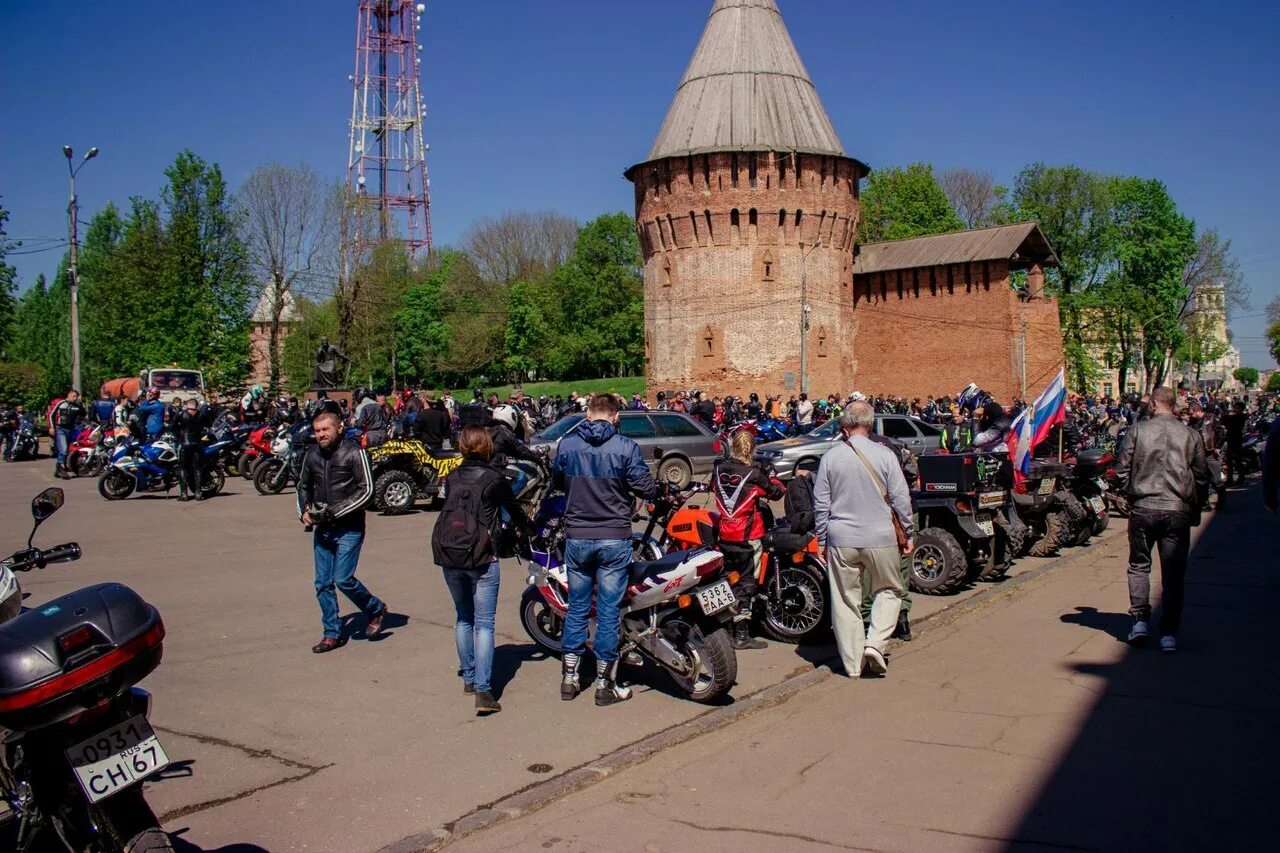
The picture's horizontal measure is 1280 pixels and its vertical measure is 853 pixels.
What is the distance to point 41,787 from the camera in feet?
11.5

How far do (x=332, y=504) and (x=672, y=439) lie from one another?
12.9m

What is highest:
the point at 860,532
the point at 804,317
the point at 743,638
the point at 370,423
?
the point at 804,317

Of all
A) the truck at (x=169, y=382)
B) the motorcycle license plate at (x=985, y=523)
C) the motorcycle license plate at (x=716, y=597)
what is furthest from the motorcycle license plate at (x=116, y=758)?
the truck at (x=169, y=382)

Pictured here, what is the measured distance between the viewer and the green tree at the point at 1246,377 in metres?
133

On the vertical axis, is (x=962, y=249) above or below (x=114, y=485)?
above

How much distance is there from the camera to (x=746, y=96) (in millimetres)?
47719

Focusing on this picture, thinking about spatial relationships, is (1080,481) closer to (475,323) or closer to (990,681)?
(990,681)

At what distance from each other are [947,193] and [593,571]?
7299cm

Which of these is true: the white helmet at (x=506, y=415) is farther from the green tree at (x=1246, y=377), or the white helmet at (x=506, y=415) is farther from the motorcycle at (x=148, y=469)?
the green tree at (x=1246, y=377)

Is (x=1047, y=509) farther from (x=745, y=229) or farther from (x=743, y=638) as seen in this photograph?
(x=745, y=229)

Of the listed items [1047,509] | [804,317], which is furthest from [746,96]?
[1047,509]

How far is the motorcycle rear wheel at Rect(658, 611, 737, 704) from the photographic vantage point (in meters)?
6.09

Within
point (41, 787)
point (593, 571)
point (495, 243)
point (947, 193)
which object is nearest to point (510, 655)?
point (593, 571)

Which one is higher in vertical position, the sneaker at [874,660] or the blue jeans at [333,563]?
the blue jeans at [333,563]
